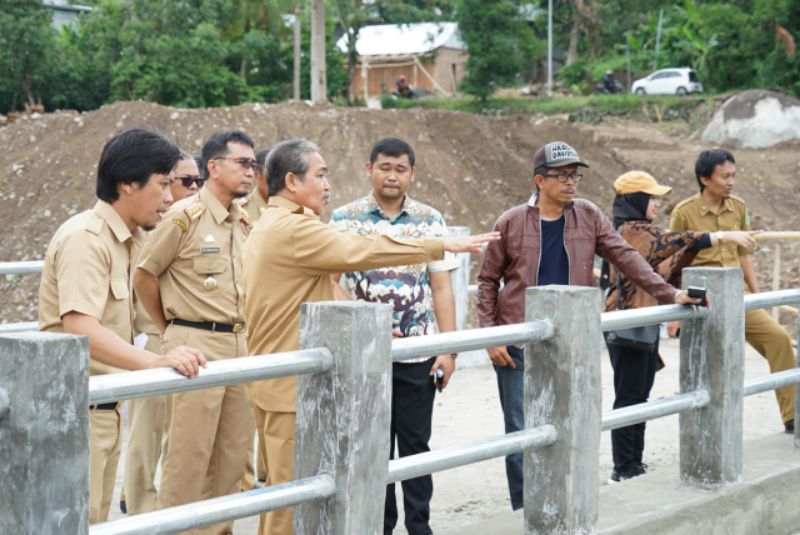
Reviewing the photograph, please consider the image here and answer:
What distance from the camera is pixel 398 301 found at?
16.6 feet

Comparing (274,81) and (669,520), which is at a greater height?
(274,81)

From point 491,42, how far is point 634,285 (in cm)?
3427

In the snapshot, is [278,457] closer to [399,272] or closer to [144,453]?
[399,272]

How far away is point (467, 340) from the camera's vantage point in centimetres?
355

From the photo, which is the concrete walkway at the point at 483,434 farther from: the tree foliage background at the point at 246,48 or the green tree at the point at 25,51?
the green tree at the point at 25,51

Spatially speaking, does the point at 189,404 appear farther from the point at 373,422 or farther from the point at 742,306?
the point at 742,306

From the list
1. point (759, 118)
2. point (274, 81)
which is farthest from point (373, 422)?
point (274, 81)

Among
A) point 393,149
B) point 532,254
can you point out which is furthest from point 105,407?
point 532,254

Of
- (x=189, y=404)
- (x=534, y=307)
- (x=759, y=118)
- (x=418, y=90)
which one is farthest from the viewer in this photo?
(x=418, y=90)

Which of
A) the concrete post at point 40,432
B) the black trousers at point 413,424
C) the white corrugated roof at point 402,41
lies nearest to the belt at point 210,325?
the black trousers at point 413,424

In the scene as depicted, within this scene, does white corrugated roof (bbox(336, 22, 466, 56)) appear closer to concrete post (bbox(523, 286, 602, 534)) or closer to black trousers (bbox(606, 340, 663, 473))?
black trousers (bbox(606, 340, 663, 473))

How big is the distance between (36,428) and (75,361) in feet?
0.54

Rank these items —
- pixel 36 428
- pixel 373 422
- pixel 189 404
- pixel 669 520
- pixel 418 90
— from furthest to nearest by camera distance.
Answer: pixel 418 90
pixel 189 404
pixel 669 520
pixel 373 422
pixel 36 428

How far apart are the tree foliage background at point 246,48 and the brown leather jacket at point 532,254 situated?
22562mm
